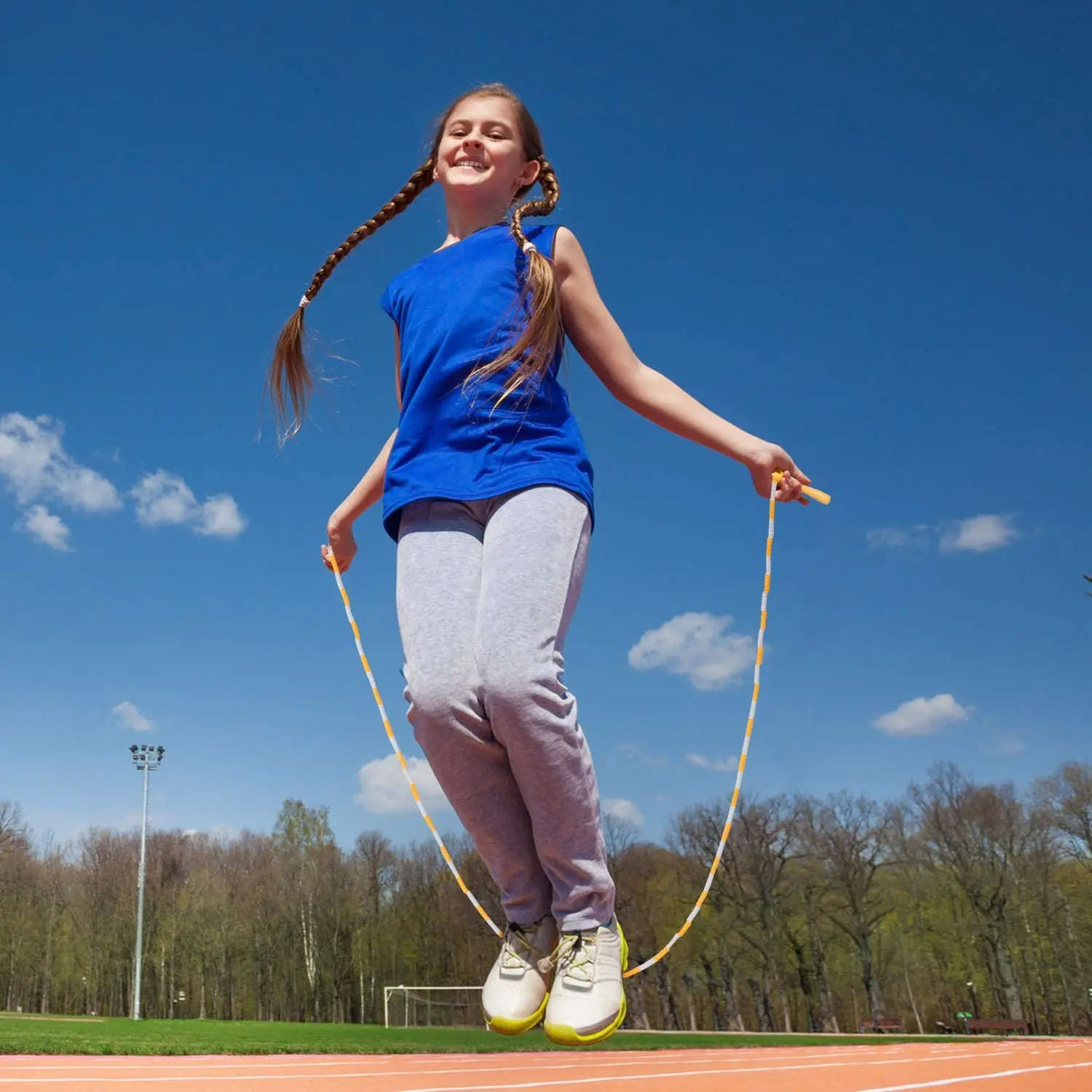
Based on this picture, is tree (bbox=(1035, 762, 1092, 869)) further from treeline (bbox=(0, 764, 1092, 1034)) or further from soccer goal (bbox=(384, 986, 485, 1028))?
soccer goal (bbox=(384, 986, 485, 1028))

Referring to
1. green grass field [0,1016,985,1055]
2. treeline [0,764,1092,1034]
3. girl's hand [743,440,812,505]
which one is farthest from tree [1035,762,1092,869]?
girl's hand [743,440,812,505]

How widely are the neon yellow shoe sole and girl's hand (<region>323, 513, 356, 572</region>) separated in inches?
59.0

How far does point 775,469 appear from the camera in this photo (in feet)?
8.43

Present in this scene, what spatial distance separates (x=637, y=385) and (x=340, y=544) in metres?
1.13

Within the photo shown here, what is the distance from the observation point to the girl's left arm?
2.58 meters

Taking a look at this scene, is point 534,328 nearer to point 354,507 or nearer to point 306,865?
point 354,507

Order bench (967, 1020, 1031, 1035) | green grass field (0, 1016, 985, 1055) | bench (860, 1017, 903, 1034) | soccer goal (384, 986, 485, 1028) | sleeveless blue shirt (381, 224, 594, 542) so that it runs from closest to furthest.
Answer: sleeveless blue shirt (381, 224, 594, 542), green grass field (0, 1016, 985, 1055), soccer goal (384, 986, 485, 1028), bench (967, 1020, 1031, 1035), bench (860, 1017, 903, 1034)

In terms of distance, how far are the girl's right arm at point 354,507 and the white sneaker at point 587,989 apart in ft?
4.76

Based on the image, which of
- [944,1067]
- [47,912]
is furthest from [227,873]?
[944,1067]

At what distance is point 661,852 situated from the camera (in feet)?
168

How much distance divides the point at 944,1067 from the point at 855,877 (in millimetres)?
42558

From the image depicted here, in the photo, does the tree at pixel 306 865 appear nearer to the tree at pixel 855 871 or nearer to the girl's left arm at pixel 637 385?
the tree at pixel 855 871

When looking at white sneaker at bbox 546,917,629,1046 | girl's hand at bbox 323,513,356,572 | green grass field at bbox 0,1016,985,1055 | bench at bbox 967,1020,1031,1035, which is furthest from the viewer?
bench at bbox 967,1020,1031,1035

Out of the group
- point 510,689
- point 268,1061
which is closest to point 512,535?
point 510,689
